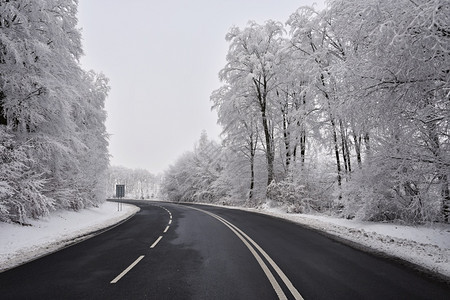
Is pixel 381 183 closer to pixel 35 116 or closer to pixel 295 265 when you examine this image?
pixel 295 265

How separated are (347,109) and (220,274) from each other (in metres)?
5.56

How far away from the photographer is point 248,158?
28297mm

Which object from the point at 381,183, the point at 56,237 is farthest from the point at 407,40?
the point at 56,237

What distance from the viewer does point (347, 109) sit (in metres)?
7.48

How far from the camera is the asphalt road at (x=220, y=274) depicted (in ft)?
14.5

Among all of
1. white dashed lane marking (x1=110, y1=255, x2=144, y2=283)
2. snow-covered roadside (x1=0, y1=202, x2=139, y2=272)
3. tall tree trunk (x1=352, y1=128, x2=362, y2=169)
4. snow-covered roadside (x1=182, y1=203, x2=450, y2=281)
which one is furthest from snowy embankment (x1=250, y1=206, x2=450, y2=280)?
snow-covered roadside (x1=0, y1=202, x2=139, y2=272)

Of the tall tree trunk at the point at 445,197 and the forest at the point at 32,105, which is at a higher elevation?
the forest at the point at 32,105

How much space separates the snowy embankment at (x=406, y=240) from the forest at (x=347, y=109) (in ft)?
1.76

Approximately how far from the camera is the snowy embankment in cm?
632

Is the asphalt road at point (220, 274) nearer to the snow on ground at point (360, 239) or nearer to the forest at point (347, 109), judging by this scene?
the snow on ground at point (360, 239)

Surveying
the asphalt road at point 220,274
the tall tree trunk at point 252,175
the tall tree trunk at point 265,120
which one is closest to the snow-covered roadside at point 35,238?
the asphalt road at point 220,274

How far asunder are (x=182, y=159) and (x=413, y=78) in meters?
50.2

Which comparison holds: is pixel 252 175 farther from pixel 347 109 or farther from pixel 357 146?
pixel 347 109

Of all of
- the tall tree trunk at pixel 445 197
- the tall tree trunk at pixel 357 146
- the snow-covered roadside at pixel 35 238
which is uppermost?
the tall tree trunk at pixel 357 146
